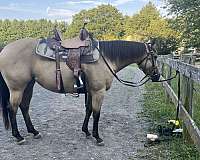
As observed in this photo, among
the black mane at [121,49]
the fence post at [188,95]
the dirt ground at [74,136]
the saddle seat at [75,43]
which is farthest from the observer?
the black mane at [121,49]

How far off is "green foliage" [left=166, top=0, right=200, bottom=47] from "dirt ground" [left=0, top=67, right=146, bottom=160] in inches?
737

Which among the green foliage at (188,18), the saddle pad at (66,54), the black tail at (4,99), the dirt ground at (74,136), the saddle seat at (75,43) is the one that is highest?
the green foliage at (188,18)

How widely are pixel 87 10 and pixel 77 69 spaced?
71335 millimetres

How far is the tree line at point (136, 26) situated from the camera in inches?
1058

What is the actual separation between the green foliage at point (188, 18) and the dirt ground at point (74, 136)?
18.7m

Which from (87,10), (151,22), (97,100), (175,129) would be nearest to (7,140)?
(97,100)

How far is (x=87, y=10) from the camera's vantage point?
74.5 metres

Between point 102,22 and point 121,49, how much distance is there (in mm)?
64326

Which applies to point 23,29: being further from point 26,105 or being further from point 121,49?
point 121,49

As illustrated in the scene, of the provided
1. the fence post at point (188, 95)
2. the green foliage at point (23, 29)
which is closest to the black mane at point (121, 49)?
the fence post at point (188, 95)

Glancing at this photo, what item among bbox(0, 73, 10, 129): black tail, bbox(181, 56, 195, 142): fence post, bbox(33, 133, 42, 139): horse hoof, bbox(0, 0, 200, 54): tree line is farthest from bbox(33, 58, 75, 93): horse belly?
bbox(0, 0, 200, 54): tree line

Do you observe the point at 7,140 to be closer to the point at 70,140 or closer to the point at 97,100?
the point at 70,140

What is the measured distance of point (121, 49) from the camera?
518 cm

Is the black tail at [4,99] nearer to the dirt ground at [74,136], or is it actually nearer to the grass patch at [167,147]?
the dirt ground at [74,136]
